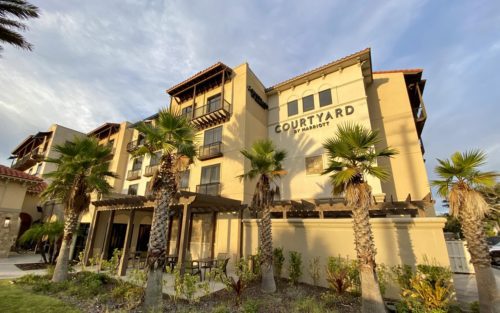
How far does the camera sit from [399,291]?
348 inches

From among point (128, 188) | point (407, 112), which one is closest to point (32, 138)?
point (128, 188)

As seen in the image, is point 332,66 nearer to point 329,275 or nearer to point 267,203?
point 267,203

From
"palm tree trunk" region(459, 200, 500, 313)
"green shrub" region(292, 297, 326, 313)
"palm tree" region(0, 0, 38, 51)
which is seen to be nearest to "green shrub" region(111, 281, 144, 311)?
"green shrub" region(292, 297, 326, 313)

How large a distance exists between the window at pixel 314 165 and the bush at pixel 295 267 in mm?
6700

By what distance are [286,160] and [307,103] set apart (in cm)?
500

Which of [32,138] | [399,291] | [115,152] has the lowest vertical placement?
[399,291]

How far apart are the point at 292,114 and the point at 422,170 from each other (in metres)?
9.92

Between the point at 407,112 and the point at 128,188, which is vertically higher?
the point at 407,112

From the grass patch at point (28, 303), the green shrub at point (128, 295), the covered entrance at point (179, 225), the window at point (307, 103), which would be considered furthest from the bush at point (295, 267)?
the window at point (307, 103)

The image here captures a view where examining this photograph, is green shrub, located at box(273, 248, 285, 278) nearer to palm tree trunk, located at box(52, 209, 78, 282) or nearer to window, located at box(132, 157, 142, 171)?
palm tree trunk, located at box(52, 209, 78, 282)

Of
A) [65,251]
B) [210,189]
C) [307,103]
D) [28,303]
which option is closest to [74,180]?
[65,251]

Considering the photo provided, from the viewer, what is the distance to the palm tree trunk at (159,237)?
725cm

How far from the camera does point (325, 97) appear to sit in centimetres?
1778

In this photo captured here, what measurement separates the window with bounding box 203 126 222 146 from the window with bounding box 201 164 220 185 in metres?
2.26
